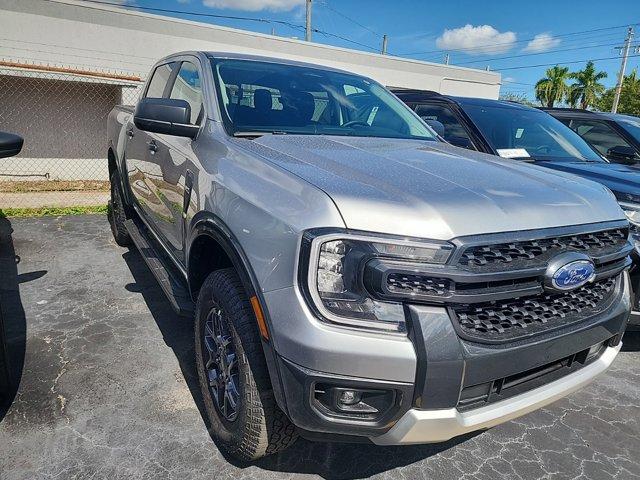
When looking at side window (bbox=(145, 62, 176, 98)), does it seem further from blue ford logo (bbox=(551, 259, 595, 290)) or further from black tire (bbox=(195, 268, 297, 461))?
blue ford logo (bbox=(551, 259, 595, 290))

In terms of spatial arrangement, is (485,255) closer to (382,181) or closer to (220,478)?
(382,181)

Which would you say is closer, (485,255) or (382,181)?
(485,255)

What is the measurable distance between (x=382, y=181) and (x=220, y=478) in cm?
153

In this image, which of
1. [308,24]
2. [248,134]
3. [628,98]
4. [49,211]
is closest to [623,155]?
[248,134]

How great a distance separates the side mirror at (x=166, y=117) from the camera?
246 cm

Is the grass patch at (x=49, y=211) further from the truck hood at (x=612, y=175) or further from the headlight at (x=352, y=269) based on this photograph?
the headlight at (x=352, y=269)

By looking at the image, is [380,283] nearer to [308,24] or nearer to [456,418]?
[456,418]

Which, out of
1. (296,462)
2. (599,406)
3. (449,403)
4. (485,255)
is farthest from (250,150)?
(599,406)

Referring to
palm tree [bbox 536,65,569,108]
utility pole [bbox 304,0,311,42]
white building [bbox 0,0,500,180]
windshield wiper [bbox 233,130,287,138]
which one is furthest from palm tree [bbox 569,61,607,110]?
windshield wiper [bbox 233,130,287,138]

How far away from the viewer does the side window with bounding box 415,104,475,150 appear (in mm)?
4537

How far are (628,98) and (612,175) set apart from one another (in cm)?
4429

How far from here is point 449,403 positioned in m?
1.59

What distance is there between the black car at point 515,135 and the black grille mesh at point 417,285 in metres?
2.67

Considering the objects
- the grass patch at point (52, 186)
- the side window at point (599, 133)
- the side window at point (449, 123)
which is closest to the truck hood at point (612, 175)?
the side window at point (449, 123)
